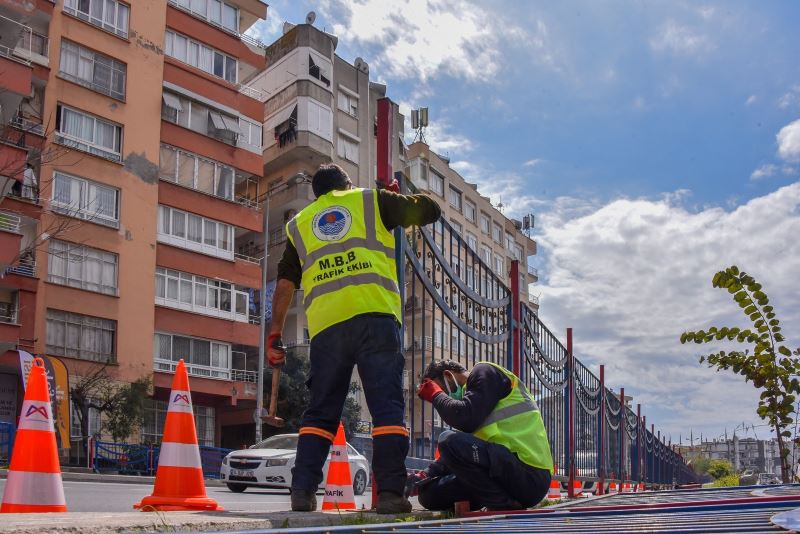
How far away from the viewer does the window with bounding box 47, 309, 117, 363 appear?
93.1ft

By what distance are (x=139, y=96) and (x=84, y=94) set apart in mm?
2306

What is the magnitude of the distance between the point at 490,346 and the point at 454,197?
51362 millimetres

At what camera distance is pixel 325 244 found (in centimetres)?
516

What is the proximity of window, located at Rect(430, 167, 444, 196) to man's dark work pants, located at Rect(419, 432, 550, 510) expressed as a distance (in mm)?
52554

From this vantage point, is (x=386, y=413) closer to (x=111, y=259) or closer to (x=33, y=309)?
(x=33, y=309)

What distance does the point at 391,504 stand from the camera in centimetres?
475

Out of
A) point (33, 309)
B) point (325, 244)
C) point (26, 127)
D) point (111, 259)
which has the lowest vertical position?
point (325, 244)

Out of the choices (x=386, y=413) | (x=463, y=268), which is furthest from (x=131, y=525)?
(x=463, y=268)

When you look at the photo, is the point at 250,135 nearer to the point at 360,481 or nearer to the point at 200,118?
the point at 200,118

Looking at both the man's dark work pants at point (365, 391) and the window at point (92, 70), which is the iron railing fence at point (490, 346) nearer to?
the man's dark work pants at point (365, 391)

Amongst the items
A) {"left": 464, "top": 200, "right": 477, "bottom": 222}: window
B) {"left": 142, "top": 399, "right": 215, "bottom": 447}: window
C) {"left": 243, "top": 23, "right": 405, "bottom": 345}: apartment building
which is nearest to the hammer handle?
{"left": 142, "top": 399, "right": 215, "bottom": 447}: window

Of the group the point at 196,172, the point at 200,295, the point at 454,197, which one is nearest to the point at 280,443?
the point at 200,295

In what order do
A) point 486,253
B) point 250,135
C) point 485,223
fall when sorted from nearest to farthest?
point 250,135 < point 486,253 < point 485,223

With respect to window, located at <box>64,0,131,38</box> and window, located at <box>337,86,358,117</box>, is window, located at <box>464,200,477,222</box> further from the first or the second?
window, located at <box>64,0,131,38</box>
